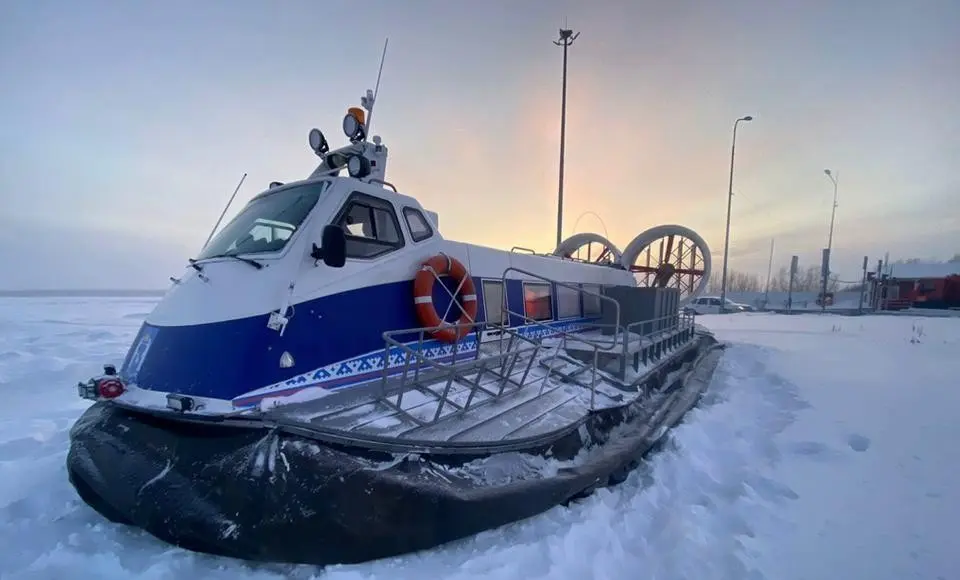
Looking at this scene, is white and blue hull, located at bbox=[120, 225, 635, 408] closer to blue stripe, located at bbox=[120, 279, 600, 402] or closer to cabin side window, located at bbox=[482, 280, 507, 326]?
blue stripe, located at bbox=[120, 279, 600, 402]

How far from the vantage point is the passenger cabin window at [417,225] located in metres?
4.07

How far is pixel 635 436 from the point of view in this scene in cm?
410

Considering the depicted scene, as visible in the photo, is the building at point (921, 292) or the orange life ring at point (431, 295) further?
the building at point (921, 292)

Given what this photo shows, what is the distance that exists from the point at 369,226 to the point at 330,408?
1577 millimetres

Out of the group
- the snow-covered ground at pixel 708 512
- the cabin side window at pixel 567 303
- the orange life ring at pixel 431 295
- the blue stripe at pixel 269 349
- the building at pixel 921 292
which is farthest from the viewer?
the building at pixel 921 292

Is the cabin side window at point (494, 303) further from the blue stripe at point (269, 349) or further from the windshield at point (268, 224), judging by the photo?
the windshield at point (268, 224)

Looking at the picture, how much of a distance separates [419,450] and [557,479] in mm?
1056

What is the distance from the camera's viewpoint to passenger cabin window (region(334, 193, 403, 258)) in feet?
11.5

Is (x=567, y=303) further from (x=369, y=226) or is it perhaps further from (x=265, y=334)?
(x=265, y=334)

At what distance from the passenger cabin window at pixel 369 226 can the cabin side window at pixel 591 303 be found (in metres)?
4.73

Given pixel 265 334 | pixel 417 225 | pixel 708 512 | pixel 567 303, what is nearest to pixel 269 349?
pixel 265 334

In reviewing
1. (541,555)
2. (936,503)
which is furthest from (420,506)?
(936,503)

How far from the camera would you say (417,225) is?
164 inches

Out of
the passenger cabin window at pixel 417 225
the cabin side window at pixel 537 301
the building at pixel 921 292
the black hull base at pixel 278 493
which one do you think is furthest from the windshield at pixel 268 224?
the building at pixel 921 292
